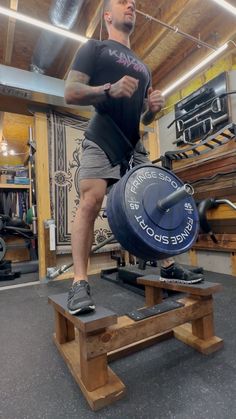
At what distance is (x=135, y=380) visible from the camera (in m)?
0.90

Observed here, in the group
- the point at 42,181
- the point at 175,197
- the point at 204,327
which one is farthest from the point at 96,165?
the point at 42,181

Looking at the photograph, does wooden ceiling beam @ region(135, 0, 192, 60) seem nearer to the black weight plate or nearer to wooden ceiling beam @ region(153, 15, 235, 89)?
wooden ceiling beam @ region(153, 15, 235, 89)

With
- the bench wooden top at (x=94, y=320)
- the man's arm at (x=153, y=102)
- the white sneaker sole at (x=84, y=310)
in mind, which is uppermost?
the man's arm at (x=153, y=102)

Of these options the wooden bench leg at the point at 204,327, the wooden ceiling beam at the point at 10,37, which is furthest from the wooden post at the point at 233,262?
the wooden ceiling beam at the point at 10,37

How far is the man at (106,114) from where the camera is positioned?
105 cm

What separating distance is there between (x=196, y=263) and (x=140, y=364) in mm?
2167

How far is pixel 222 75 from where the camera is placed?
9.25 ft

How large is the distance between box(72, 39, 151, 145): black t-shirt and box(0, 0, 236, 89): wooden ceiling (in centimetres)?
169

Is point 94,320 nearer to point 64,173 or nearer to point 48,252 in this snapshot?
point 48,252

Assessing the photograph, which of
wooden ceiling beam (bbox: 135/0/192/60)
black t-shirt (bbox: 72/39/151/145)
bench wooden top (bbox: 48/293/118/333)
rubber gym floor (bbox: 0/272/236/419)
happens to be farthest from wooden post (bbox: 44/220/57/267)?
wooden ceiling beam (bbox: 135/0/192/60)

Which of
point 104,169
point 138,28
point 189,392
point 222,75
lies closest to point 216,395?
point 189,392

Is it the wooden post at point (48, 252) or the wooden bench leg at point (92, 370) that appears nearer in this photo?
the wooden bench leg at point (92, 370)

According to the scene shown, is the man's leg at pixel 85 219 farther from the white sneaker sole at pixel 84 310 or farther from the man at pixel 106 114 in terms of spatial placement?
the white sneaker sole at pixel 84 310

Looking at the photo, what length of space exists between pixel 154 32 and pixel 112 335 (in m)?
3.27
